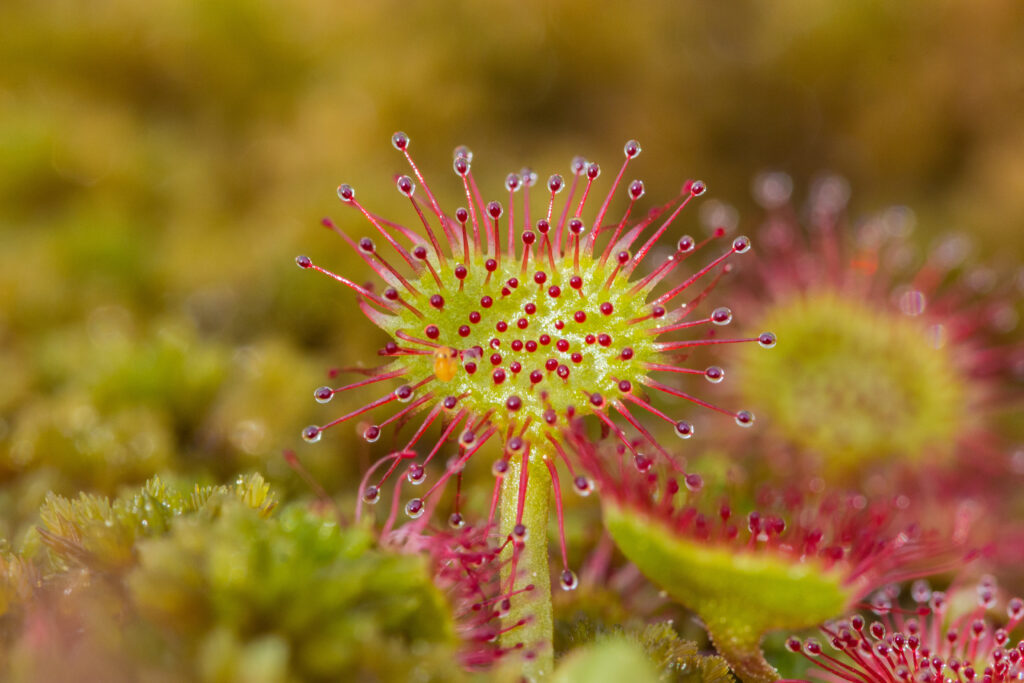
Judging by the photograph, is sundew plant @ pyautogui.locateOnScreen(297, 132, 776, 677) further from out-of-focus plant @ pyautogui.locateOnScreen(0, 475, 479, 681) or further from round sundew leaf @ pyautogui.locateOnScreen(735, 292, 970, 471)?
round sundew leaf @ pyautogui.locateOnScreen(735, 292, 970, 471)

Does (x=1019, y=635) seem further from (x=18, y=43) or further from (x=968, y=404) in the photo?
(x=18, y=43)

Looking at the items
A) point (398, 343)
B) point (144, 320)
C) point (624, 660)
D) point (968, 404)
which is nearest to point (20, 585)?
point (398, 343)

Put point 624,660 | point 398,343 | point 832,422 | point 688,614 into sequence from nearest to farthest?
1. point 624,660
2. point 398,343
3. point 688,614
4. point 832,422

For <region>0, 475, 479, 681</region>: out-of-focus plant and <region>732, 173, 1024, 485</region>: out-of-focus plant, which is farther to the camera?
<region>732, 173, 1024, 485</region>: out-of-focus plant

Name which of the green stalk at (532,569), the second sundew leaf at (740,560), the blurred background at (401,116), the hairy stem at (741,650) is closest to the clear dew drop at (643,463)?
the second sundew leaf at (740,560)

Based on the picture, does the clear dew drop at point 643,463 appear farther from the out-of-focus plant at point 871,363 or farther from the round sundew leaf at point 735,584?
the out-of-focus plant at point 871,363

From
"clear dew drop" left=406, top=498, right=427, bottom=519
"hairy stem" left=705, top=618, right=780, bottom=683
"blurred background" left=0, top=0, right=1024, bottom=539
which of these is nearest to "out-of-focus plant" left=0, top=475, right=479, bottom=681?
"clear dew drop" left=406, top=498, right=427, bottom=519

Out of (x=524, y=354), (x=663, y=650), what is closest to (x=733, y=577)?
(x=663, y=650)
